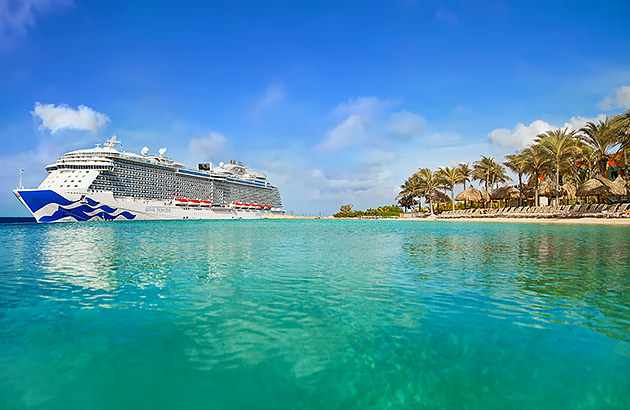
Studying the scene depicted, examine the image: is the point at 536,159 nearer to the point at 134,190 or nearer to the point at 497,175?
the point at 497,175

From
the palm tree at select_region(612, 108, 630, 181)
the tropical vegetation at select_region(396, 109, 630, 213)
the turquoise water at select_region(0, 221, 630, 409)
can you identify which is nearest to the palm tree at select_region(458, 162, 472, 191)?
the tropical vegetation at select_region(396, 109, 630, 213)

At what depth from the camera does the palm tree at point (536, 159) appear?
136 ft

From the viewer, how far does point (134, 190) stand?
61.5m

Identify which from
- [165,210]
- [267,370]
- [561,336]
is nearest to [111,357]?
[267,370]

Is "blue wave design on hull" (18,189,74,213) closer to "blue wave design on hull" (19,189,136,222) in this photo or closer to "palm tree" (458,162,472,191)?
"blue wave design on hull" (19,189,136,222)

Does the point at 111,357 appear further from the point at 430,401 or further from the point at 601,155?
the point at 601,155

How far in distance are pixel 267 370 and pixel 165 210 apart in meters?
68.0

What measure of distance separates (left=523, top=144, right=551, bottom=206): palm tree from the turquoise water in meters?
40.3

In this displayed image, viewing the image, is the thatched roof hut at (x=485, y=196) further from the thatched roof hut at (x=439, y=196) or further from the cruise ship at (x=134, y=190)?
the cruise ship at (x=134, y=190)

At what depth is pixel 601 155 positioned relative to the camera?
35.9m

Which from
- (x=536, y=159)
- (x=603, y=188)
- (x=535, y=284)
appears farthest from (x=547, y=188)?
(x=535, y=284)

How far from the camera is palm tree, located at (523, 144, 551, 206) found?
4159cm

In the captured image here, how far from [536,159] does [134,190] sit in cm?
6399

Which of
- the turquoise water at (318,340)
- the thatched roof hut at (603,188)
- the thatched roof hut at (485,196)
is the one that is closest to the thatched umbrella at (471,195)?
the thatched roof hut at (485,196)
